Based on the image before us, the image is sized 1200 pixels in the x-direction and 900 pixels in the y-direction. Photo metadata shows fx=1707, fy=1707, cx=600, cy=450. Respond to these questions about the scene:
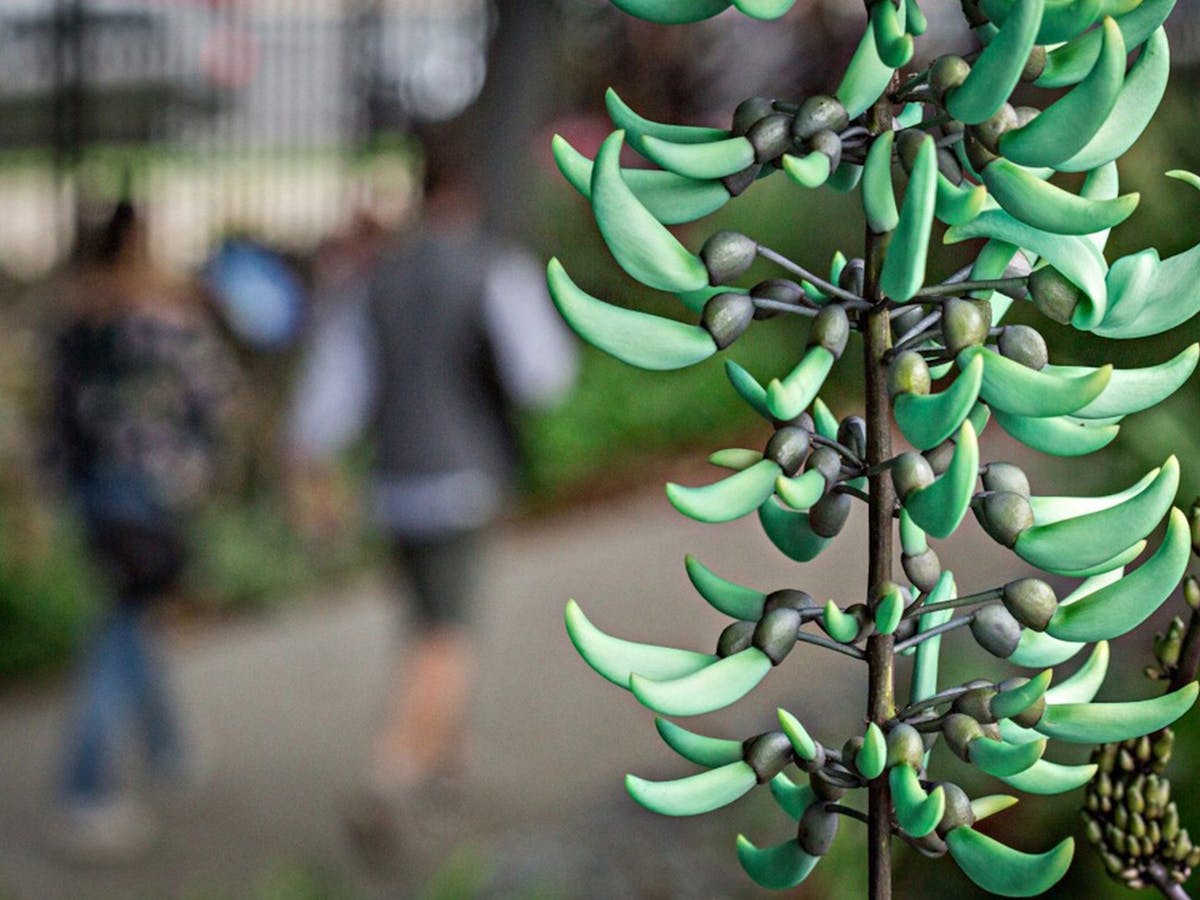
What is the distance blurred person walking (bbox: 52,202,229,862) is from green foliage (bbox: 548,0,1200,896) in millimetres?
3982

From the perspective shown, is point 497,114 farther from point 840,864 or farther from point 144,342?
point 840,864

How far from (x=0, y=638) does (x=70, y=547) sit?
0.60 metres

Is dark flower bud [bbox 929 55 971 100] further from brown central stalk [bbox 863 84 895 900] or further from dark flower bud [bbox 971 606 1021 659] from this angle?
dark flower bud [bbox 971 606 1021 659]

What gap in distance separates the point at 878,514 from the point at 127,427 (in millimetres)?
4114

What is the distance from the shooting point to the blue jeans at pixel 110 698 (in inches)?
198

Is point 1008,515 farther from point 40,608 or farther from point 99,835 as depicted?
point 40,608

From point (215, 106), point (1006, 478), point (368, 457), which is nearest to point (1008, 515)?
point (1006, 478)

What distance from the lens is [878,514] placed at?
75 centimetres

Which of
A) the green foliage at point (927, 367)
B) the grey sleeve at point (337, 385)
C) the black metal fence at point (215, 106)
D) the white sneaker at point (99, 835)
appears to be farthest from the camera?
the black metal fence at point (215, 106)

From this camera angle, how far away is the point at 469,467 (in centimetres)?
509

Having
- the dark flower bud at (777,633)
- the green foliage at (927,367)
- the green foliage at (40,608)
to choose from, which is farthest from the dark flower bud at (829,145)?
the green foliage at (40,608)

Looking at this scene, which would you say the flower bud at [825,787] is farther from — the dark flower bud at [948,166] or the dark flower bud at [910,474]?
the dark flower bud at [948,166]

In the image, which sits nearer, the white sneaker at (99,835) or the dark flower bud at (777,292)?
the dark flower bud at (777,292)

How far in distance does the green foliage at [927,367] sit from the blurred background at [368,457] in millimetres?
2004
